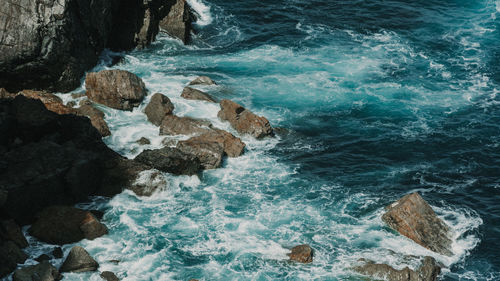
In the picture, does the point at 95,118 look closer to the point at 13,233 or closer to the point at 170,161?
the point at 170,161

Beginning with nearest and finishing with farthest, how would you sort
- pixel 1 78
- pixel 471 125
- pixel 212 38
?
pixel 1 78 < pixel 471 125 < pixel 212 38

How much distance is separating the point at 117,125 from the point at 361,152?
48.8 ft

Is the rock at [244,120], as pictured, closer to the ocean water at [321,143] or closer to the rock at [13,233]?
the ocean water at [321,143]

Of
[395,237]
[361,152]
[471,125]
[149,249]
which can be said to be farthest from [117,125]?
[471,125]

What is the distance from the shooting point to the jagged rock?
2270 cm

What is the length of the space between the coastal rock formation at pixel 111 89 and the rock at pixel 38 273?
49.1 ft

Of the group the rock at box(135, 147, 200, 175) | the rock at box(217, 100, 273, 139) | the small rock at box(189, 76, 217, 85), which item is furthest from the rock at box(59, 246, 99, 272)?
the small rock at box(189, 76, 217, 85)

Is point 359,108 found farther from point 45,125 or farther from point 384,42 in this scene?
point 45,125

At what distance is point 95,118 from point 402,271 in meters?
19.1

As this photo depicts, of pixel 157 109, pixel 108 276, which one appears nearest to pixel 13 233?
pixel 108 276

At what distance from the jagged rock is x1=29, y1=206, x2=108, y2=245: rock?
11634 millimetres

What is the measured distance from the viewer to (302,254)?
23844 millimetres

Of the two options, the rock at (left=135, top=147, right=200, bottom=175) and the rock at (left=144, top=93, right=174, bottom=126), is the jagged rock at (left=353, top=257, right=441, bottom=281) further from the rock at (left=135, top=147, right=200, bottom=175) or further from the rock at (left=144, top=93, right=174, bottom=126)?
the rock at (left=144, top=93, right=174, bottom=126)

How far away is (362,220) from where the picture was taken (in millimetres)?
27000
